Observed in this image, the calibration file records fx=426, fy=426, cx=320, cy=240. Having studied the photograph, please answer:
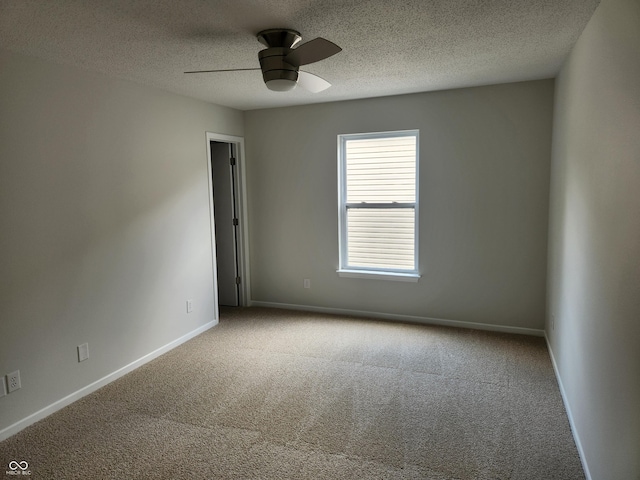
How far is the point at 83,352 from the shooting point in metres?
3.14

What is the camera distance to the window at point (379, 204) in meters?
4.48

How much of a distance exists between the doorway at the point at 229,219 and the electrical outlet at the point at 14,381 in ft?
8.21

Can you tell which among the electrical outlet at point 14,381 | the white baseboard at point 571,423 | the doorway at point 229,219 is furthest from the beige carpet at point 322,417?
the doorway at point 229,219

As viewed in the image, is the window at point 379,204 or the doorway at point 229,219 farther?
the doorway at point 229,219

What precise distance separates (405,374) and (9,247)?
9.47ft

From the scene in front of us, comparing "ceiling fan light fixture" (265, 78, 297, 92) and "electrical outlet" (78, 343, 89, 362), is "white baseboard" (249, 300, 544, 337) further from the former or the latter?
"ceiling fan light fixture" (265, 78, 297, 92)

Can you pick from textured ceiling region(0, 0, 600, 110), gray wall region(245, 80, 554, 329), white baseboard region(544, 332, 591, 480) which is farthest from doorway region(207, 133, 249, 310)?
white baseboard region(544, 332, 591, 480)

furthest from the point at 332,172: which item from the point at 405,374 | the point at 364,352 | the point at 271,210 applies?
the point at 405,374

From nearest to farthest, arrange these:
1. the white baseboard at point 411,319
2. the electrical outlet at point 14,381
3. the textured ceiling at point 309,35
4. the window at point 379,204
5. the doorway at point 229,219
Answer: the textured ceiling at point 309,35
the electrical outlet at point 14,381
the white baseboard at point 411,319
the window at point 379,204
the doorway at point 229,219

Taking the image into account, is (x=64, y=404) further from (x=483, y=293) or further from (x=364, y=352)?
(x=483, y=293)

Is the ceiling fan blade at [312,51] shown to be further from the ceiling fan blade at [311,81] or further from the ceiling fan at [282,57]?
the ceiling fan blade at [311,81]

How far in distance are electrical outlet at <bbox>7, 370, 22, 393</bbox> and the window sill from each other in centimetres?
308

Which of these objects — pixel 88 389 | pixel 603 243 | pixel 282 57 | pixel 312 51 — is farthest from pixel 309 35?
pixel 88 389

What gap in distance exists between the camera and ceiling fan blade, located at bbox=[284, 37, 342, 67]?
7.13 feet
